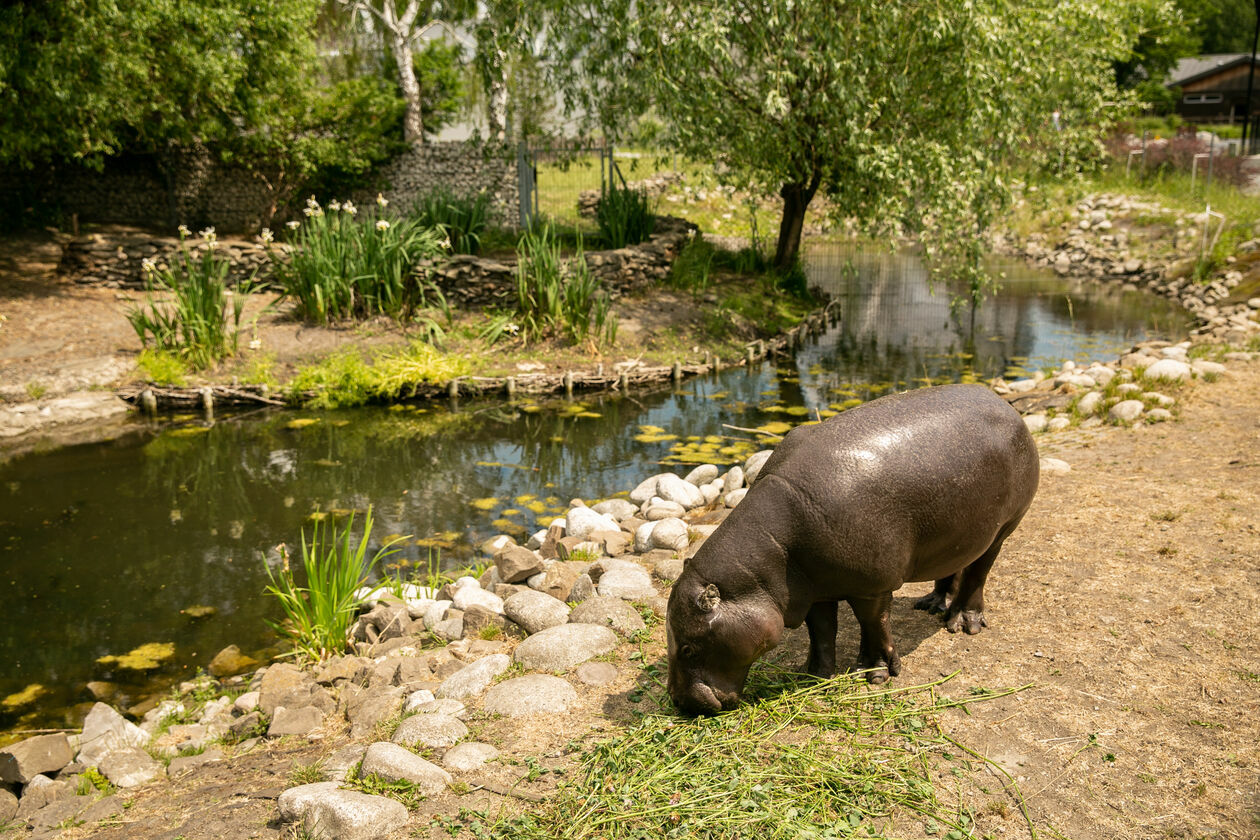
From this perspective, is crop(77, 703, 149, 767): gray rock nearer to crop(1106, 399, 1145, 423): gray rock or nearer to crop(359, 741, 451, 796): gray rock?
crop(359, 741, 451, 796): gray rock

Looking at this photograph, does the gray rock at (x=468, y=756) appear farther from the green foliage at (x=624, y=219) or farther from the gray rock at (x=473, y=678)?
the green foliage at (x=624, y=219)

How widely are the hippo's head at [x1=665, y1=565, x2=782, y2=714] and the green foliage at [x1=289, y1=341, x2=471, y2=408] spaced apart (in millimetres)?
8394

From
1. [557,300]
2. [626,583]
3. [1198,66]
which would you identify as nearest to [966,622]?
[626,583]

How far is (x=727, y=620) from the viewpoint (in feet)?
10.3

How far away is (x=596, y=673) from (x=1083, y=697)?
198cm

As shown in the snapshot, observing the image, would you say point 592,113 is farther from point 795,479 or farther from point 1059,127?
point 795,479

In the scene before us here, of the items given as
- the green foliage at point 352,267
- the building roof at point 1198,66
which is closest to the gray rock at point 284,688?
the green foliage at point 352,267

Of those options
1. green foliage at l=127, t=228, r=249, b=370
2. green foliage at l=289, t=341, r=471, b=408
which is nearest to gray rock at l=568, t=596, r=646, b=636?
green foliage at l=289, t=341, r=471, b=408

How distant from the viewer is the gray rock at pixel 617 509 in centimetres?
685

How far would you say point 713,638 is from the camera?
3184mm

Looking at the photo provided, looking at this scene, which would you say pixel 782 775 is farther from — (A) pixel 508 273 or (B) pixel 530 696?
(A) pixel 508 273

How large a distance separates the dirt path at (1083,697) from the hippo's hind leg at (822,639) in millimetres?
276

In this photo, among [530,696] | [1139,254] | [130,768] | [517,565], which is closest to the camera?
[530,696]

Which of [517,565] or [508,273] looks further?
[508,273]
